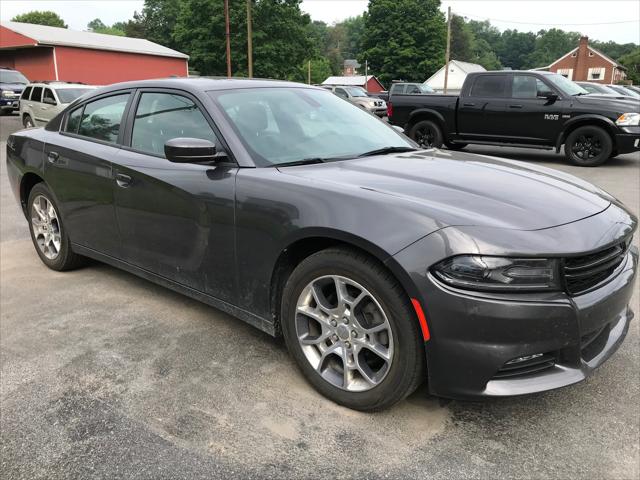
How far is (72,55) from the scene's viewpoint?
32.9m

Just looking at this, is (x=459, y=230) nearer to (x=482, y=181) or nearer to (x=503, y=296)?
(x=503, y=296)

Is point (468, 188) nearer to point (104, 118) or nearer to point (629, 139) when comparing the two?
point (104, 118)

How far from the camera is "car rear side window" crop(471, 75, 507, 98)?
37.1 ft

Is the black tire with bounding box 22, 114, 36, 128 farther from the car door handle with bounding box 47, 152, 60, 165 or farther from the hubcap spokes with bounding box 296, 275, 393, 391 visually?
the hubcap spokes with bounding box 296, 275, 393, 391

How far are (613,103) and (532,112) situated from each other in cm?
141

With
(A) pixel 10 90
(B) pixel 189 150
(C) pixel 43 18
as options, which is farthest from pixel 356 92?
(C) pixel 43 18

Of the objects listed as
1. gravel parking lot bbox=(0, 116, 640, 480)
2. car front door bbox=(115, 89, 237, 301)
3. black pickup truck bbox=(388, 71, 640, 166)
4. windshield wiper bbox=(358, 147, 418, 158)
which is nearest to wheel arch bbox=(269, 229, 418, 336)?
car front door bbox=(115, 89, 237, 301)

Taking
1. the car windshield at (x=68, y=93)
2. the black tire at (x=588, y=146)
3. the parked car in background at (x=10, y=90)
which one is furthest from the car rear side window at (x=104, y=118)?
the parked car in background at (x=10, y=90)

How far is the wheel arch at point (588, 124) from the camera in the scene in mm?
10258

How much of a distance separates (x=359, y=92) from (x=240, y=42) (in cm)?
1868

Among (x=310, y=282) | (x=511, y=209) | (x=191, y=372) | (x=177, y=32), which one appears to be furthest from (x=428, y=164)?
(x=177, y=32)

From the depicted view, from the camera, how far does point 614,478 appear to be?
2172 millimetres

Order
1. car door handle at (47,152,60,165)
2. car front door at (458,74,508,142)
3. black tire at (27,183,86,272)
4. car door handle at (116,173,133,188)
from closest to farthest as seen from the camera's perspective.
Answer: car door handle at (116,173,133,188)
car door handle at (47,152,60,165)
black tire at (27,183,86,272)
car front door at (458,74,508,142)

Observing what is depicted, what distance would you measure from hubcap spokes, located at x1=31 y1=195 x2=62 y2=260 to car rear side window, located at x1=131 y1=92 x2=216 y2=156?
1.34m
